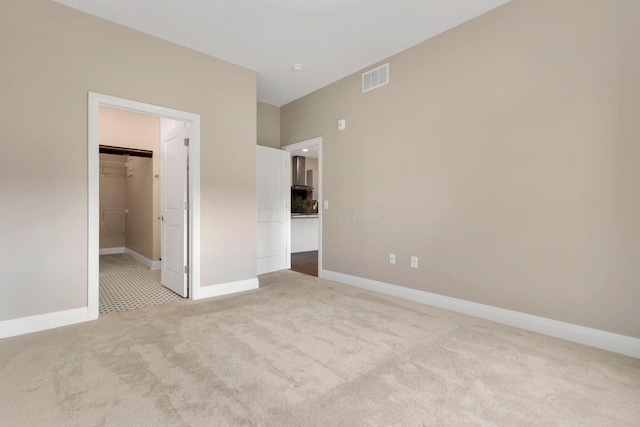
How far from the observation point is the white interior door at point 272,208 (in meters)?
4.95

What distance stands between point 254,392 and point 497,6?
3.68 metres

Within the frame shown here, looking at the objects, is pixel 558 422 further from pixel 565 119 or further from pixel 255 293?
pixel 255 293

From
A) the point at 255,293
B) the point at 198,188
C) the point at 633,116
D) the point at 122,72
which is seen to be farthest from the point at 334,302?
the point at 122,72

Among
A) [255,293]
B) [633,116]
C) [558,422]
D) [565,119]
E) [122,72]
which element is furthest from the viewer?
[255,293]

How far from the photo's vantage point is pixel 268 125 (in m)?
5.27

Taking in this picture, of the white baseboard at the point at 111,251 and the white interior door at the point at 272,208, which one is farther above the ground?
the white interior door at the point at 272,208

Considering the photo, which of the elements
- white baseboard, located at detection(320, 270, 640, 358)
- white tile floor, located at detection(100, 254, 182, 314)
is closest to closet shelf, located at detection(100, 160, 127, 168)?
white tile floor, located at detection(100, 254, 182, 314)

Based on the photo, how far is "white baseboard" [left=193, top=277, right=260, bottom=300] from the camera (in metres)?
3.54

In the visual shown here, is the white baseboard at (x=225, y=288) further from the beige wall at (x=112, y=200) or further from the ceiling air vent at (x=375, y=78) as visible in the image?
the beige wall at (x=112, y=200)

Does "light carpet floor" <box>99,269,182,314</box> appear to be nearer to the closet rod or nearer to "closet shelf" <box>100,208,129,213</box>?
the closet rod

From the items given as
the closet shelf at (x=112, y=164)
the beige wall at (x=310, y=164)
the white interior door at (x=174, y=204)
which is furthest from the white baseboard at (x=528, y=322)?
the closet shelf at (x=112, y=164)

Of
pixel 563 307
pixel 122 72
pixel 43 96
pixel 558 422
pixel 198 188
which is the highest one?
pixel 122 72

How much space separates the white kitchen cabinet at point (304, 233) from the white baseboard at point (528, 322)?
3.50 metres

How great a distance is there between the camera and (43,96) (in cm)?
260
